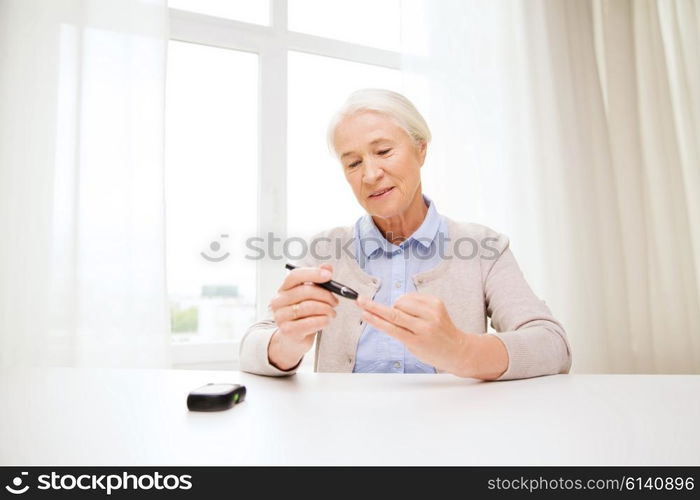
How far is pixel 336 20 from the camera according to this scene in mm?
2631

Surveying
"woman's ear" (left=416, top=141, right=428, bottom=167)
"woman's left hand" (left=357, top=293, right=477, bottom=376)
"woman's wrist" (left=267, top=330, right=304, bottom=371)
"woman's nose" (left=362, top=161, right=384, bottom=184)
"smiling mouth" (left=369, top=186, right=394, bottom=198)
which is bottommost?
"woman's wrist" (left=267, top=330, right=304, bottom=371)

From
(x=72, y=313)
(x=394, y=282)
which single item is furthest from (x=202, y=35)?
(x=394, y=282)

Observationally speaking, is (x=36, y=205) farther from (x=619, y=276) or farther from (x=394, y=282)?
(x=619, y=276)

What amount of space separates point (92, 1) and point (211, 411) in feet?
6.70

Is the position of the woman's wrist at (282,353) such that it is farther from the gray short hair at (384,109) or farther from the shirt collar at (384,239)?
the gray short hair at (384,109)

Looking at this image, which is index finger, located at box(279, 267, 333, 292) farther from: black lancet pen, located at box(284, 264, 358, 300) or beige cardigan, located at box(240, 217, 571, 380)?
beige cardigan, located at box(240, 217, 571, 380)

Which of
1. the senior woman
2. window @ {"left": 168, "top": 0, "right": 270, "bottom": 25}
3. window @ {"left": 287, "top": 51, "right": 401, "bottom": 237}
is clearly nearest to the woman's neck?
the senior woman

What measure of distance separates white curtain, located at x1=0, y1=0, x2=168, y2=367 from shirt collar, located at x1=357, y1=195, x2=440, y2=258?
104 centimetres

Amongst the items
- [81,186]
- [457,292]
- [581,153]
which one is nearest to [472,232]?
[457,292]

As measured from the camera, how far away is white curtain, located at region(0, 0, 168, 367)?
1.82m

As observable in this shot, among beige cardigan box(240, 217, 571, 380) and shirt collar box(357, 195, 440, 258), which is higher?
shirt collar box(357, 195, 440, 258)

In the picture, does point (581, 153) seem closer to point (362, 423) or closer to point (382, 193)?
point (382, 193)

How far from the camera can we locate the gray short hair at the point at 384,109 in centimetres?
127

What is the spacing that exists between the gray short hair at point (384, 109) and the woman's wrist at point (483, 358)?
662 mm
